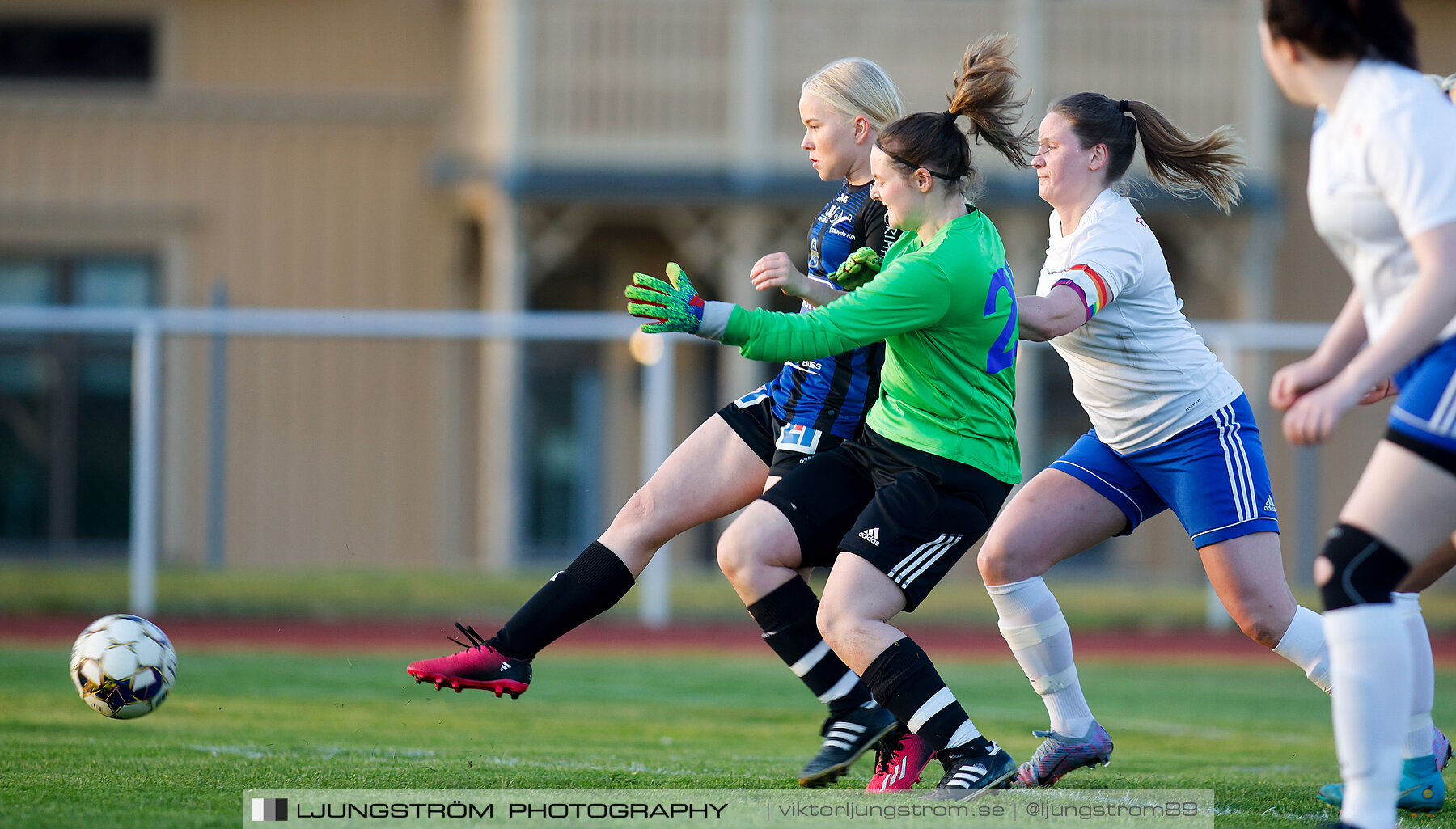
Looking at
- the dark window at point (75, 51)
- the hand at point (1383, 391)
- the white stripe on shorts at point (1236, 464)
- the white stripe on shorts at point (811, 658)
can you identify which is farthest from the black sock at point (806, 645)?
the dark window at point (75, 51)

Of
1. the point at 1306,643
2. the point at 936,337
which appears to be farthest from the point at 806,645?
the point at 1306,643

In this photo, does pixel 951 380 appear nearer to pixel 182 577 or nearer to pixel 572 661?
pixel 572 661

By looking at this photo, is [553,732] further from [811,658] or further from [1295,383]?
[1295,383]

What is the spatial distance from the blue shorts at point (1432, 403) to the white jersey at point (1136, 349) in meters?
1.02

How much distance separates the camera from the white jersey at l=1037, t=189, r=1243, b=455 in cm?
412

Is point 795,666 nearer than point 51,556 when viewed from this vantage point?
Yes

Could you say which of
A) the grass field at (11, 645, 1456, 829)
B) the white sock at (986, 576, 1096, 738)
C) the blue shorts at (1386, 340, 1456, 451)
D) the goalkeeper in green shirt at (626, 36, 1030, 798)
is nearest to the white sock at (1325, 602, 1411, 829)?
the blue shorts at (1386, 340, 1456, 451)

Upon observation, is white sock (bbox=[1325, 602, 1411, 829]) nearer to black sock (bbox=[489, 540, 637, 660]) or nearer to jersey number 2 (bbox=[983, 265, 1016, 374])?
jersey number 2 (bbox=[983, 265, 1016, 374])

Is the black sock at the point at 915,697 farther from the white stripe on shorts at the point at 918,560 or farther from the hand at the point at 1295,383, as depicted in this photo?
the hand at the point at 1295,383

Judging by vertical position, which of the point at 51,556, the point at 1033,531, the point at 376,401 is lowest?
the point at 51,556

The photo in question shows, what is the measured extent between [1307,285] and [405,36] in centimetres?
1055

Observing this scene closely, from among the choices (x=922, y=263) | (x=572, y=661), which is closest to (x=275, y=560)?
(x=572, y=661)

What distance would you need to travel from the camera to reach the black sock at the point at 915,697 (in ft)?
12.8

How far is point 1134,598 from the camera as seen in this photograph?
40.3ft
